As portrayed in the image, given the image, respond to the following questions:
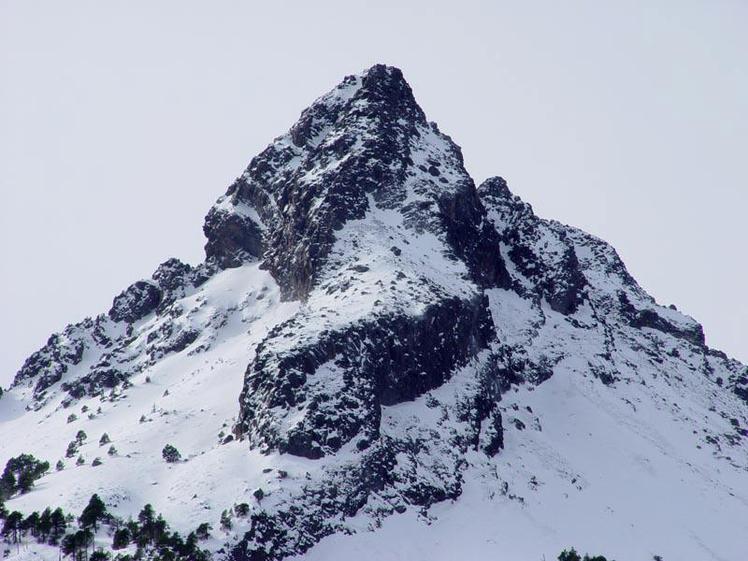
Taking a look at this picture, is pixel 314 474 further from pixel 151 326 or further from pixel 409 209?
pixel 151 326

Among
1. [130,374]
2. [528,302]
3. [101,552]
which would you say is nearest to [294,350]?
[101,552]

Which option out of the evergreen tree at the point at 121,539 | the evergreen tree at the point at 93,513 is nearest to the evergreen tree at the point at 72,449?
the evergreen tree at the point at 93,513

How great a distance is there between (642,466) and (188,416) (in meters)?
77.1

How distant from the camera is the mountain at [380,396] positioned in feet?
364

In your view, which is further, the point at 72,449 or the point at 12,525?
the point at 72,449

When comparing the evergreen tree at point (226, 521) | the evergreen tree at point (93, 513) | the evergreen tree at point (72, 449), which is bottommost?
the evergreen tree at point (72, 449)

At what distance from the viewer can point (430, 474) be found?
393 ft

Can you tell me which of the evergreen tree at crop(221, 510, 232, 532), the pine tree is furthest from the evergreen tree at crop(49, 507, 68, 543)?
the pine tree

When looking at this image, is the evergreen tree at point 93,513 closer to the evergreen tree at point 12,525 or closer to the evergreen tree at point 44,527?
the evergreen tree at point 44,527

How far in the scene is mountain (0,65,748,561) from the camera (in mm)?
111062

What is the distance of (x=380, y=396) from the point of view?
126 m

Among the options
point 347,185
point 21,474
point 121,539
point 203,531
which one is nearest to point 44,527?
point 121,539

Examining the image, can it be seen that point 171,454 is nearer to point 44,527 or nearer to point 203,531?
point 44,527

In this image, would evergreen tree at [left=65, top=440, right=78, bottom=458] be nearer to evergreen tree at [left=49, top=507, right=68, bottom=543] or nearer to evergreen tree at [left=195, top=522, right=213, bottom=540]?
evergreen tree at [left=49, top=507, right=68, bottom=543]
